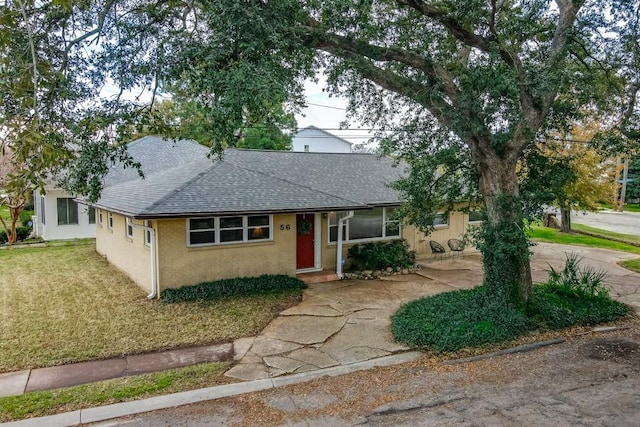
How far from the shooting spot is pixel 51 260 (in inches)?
621

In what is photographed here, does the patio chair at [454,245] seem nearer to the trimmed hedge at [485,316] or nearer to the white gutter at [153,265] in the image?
the trimmed hedge at [485,316]

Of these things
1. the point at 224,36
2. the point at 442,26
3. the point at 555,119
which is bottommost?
the point at 555,119

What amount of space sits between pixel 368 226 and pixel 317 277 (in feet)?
10.2

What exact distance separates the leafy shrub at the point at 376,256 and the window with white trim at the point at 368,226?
1.55 feet

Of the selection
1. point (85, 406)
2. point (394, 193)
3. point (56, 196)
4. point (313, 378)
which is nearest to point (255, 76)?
point (313, 378)

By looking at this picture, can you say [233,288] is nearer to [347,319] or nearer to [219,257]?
[219,257]

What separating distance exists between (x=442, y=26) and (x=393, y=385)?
298 inches

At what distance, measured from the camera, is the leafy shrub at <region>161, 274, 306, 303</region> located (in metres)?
10.7

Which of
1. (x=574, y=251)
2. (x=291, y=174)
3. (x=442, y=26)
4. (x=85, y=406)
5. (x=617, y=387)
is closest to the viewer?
(x=85, y=406)

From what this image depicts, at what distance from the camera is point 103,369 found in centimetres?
697

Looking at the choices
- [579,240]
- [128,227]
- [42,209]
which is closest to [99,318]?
[128,227]

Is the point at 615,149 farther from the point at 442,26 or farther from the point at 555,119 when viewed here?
the point at 442,26

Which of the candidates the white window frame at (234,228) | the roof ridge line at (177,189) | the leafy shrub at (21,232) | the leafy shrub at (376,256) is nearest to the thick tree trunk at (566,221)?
the leafy shrub at (376,256)

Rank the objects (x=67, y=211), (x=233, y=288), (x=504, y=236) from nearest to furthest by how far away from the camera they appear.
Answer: (x=504, y=236)
(x=233, y=288)
(x=67, y=211)
